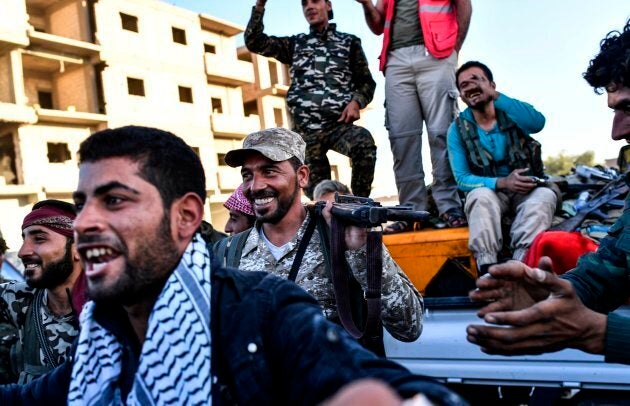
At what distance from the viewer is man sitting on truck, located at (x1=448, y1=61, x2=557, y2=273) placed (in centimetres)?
336

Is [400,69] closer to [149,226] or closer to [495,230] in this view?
[495,230]

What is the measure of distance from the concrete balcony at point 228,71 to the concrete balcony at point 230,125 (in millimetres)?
1952

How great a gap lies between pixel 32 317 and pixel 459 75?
320cm

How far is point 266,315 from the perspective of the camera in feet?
4.29

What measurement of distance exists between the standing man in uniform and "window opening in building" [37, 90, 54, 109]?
22.0 metres

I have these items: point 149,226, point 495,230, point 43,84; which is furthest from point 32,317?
point 43,84

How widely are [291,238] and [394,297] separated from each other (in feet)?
2.31

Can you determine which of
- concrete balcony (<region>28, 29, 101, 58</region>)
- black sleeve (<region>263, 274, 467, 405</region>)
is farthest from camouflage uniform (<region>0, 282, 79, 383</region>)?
concrete balcony (<region>28, 29, 101, 58</region>)

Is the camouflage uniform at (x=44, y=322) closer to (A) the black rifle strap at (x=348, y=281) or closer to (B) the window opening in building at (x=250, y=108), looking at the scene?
(A) the black rifle strap at (x=348, y=281)

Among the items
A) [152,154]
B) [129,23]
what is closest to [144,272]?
[152,154]

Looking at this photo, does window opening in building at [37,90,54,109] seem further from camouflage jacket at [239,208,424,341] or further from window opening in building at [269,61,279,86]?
camouflage jacket at [239,208,424,341]

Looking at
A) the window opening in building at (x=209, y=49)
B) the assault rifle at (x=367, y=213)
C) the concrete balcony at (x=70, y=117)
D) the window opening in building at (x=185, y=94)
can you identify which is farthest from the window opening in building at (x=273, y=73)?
the assault rifle at (x=367, y=213)

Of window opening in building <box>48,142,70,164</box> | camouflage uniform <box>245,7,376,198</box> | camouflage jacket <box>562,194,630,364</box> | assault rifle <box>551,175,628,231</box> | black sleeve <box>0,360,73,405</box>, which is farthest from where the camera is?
window opening in building <box>48,142,70,164</box>

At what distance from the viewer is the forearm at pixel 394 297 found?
2.54m
